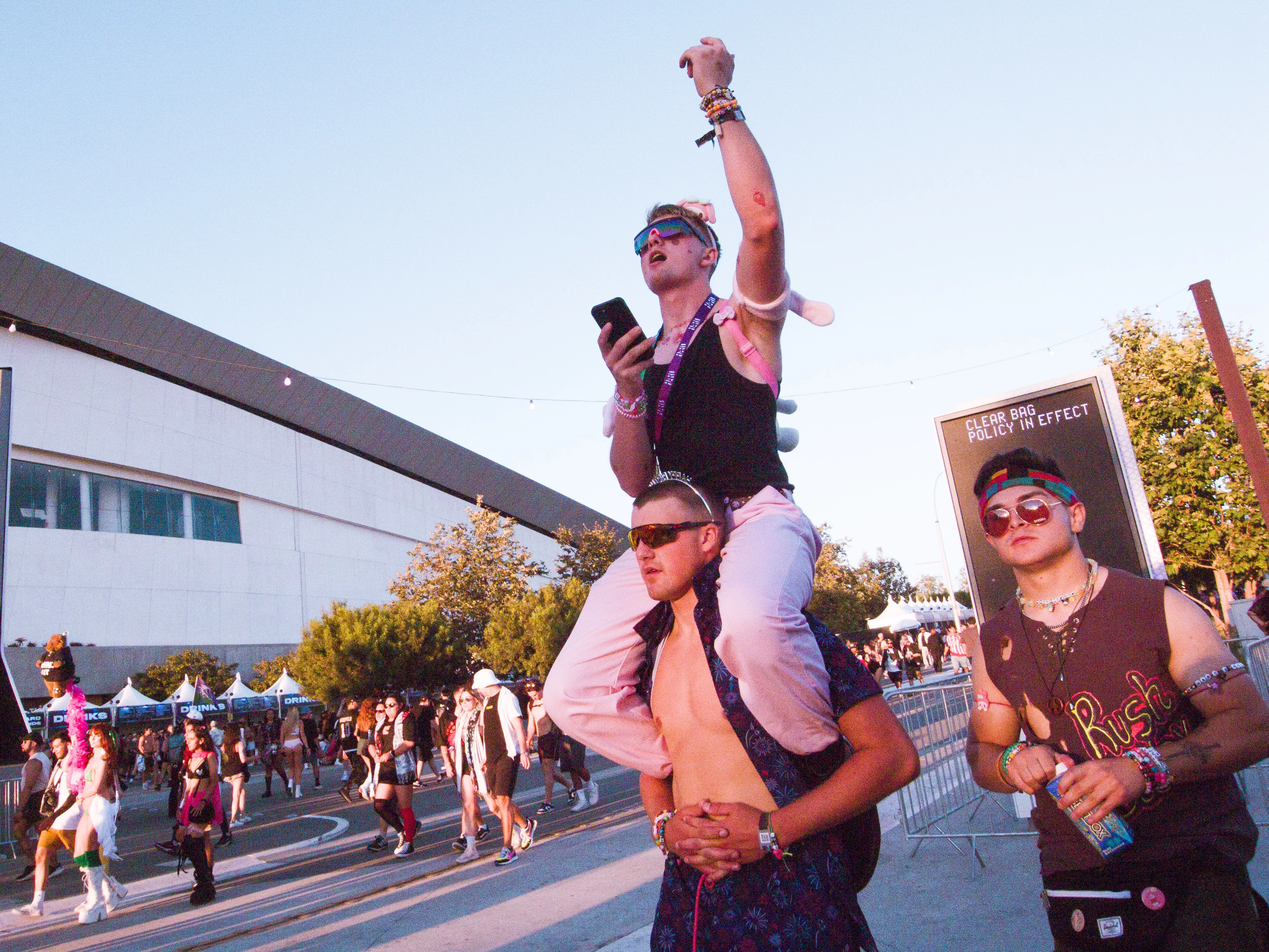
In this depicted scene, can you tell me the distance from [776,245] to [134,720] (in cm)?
3518

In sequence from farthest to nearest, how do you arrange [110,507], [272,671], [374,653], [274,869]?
1. [110,507]
2. [272,671]
3. [374,653]
4. [274,869]

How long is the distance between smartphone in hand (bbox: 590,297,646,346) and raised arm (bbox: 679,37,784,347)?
0.96ft

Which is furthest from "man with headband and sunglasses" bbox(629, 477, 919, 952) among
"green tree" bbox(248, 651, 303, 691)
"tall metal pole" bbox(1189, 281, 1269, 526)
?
"green tree" bbox(248, 651, 303, 691)

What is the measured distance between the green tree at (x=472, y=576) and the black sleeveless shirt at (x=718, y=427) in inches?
1481

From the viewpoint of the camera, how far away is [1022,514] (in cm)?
248

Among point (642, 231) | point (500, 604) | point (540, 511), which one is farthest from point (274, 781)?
point (540, 511)

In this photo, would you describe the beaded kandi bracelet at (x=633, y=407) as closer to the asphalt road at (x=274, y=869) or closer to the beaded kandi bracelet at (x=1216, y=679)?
the beaded kandi bracelet at (x=1216, y=679)

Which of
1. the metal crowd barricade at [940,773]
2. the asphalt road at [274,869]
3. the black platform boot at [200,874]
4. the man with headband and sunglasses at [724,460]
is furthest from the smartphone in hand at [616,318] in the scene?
the black platform boot at [200,874]

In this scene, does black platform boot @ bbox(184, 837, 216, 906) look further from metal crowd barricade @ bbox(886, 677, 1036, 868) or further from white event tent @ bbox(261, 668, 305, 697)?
white event tent @ bbox(261, 668, 305, 697)

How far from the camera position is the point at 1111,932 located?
2.14 m

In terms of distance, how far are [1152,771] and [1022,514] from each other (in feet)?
2.36

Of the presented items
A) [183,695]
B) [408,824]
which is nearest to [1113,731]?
[408,824]

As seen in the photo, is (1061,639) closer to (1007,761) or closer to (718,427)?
(1007,761)

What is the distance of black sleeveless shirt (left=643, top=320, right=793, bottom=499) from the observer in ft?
7.79
